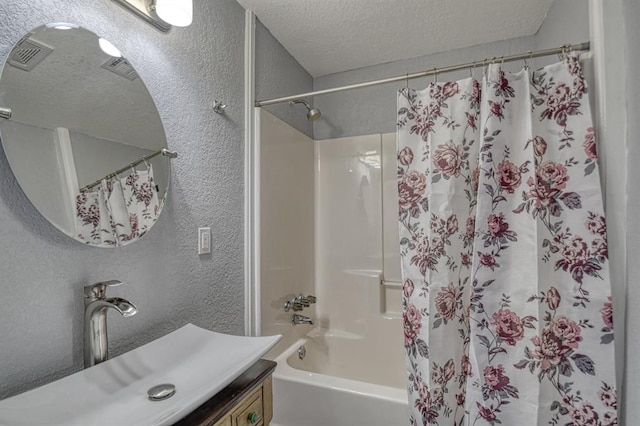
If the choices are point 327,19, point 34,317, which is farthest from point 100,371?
point 327,19

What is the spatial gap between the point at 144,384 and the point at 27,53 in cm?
95

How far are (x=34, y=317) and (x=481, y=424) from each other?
1.43 m

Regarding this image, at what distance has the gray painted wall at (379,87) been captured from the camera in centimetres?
203

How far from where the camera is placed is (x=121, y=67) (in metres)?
1.01

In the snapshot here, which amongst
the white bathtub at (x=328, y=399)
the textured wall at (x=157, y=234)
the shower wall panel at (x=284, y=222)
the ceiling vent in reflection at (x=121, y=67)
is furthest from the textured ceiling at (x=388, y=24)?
the white bathtub at (x=328, y=399)

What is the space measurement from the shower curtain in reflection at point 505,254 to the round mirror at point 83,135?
1.01m

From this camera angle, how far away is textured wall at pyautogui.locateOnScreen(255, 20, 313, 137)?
5.96 ft

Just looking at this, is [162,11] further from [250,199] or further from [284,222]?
[284,222]

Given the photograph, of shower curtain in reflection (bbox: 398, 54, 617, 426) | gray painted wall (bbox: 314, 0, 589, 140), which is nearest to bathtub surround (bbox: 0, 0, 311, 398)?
gray painted wall (bbox: 314, 0, 589, 140)

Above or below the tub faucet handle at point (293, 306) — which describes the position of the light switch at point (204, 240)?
above

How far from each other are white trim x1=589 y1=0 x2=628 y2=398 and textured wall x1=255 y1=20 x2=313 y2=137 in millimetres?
1499

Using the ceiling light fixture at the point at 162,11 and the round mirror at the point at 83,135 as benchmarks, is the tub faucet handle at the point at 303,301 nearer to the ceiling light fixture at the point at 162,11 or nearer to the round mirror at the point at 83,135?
the round mirror at the point at 83,135

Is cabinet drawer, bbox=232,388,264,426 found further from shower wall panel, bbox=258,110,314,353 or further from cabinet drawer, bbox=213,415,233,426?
shower wall panel, bbox=258,110,314,353

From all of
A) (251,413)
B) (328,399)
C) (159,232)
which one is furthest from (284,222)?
(251,413)
